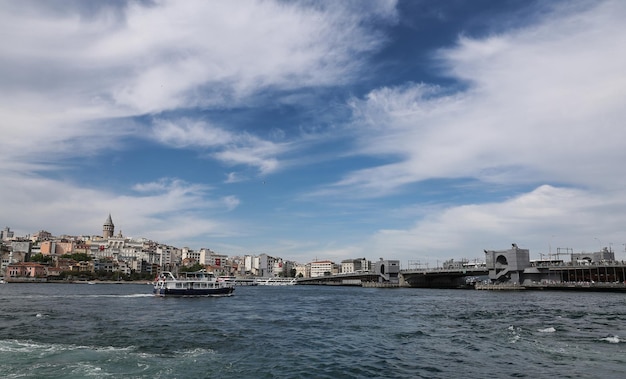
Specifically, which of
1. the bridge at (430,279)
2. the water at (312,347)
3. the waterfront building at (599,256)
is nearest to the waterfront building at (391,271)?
the bridge at (430,279)

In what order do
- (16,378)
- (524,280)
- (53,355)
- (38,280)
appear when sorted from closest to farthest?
(16,378), (53,355), (524,280), (38,280)

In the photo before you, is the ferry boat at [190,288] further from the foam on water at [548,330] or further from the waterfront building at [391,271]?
the waterfront building at [391,271]

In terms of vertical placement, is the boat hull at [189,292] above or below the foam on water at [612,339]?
below

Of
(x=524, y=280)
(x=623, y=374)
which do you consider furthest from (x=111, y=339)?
(x=524, y=280)

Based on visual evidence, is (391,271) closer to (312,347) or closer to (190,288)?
(190,288)

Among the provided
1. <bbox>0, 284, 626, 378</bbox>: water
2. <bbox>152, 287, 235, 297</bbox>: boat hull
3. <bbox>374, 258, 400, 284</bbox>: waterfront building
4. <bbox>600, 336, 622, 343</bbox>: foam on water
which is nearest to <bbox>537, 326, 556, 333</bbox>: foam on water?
<bbox>0, 284, 626, 378</bbox>: water

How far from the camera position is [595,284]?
4247 inches

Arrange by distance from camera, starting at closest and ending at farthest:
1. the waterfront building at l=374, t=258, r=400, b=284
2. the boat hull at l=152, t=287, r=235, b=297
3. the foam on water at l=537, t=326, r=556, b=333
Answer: the foam on water at l=537, t=326, r=556, b=333 → the boat hull at l=152, t=287, r=235, b=297 → the waterfront building at l=374, t=258, r=400, b=284

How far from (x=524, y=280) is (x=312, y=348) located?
→ 11269cm

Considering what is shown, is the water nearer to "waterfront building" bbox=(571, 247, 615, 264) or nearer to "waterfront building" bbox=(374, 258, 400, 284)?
"waterfront building" bbox=(571, 247, 615, 264)

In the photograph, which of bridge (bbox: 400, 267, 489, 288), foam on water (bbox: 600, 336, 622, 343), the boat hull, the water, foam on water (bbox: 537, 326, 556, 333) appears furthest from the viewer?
bridge (bbox: 400, 267, 489, 288)

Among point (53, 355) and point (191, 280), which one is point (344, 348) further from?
point (191, 280)

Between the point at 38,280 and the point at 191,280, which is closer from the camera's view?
the point at 191,280

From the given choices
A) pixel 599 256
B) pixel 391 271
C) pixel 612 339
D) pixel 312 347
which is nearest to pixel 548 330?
pixel 612 339
